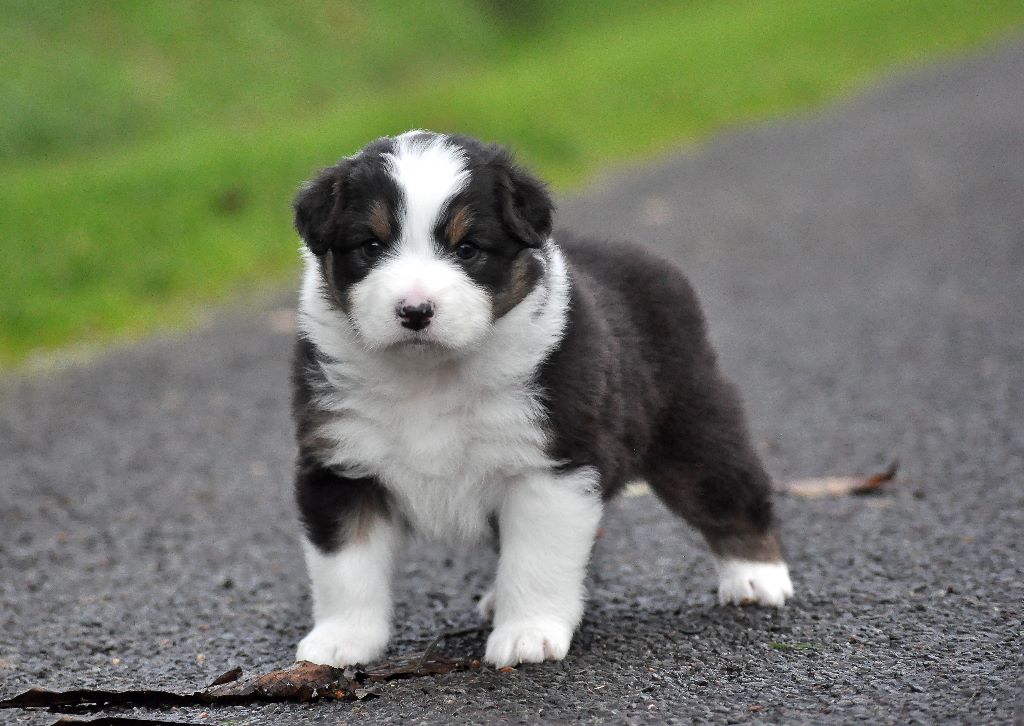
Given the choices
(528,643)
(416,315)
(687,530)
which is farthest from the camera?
(687,530)

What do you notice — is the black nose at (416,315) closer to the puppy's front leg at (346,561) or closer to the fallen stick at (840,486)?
the puppy's front leg at (346,561)

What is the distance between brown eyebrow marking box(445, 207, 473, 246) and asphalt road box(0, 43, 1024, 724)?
4.08ft

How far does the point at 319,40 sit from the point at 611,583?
56.2 feet

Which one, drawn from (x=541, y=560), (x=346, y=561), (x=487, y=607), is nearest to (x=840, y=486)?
(x=487, y=607)

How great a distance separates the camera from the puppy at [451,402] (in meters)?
4.15

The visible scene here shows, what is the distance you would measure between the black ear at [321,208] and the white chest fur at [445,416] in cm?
23

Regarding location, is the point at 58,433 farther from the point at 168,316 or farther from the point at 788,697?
the point at 788,697

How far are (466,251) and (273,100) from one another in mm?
15170

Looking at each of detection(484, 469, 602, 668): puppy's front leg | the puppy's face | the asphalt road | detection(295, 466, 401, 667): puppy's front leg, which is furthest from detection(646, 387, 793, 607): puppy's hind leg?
detection(295, 466, 401, 667): puppy's front leg

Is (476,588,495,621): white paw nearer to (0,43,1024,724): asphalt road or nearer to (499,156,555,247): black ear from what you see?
(0,43,1024,724): asphalt road

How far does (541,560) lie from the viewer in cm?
428

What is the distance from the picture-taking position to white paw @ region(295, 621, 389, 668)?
14.2 ft

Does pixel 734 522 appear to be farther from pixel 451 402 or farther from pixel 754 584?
pixel 451 402

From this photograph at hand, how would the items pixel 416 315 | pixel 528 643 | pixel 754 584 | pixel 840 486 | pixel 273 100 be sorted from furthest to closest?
pixel 273 100 < pixel 840 486 < pixel 754 584 < pixel 528 643 < pixel 416 315
